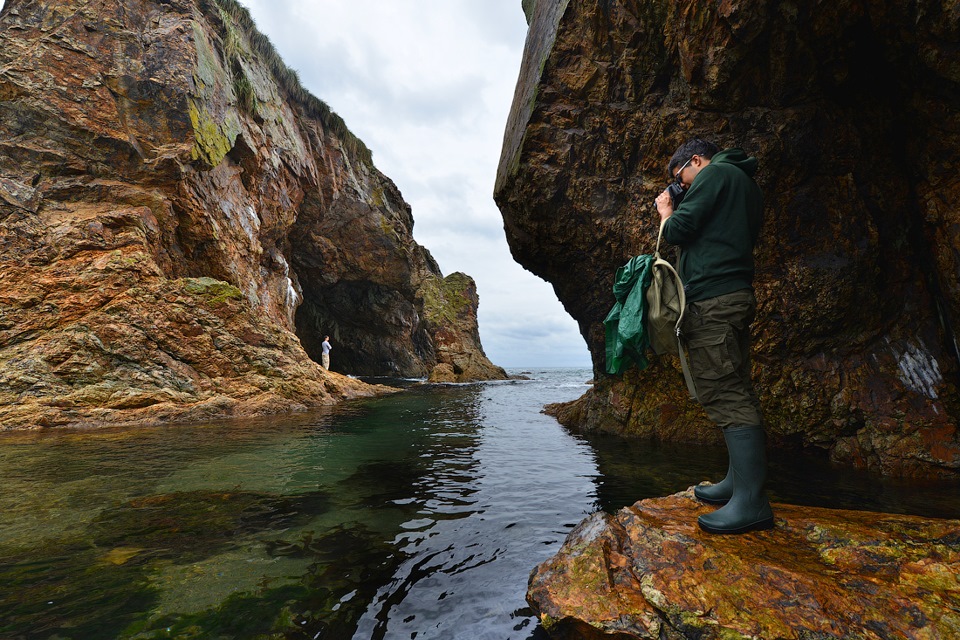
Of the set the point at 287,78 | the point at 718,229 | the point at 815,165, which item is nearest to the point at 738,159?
the point at 718,229

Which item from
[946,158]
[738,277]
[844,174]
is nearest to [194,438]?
[738,277]

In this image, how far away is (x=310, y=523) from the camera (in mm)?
3529

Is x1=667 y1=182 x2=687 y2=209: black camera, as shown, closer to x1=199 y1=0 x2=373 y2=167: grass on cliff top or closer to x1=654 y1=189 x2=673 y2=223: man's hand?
x1=654 y1=189 x2=673 y2=223: man's hand

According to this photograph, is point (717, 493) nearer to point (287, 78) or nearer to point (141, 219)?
point (141, 219)

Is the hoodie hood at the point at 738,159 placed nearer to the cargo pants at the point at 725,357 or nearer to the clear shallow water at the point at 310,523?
the cargo pants at the point at 725,357

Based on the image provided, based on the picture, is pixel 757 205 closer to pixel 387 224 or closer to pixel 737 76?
pixel 737 76

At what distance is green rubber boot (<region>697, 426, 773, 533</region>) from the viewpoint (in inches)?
98.0

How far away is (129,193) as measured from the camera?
12.8 m

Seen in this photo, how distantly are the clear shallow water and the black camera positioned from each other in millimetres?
2694

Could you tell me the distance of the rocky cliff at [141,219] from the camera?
10.0m

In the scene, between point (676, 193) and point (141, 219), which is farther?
point (141, 219)

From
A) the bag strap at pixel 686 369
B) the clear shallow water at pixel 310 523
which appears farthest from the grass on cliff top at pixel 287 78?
the bag strap at pixel 686 369

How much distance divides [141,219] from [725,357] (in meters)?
15.4

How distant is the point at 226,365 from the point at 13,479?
25.6 ft
